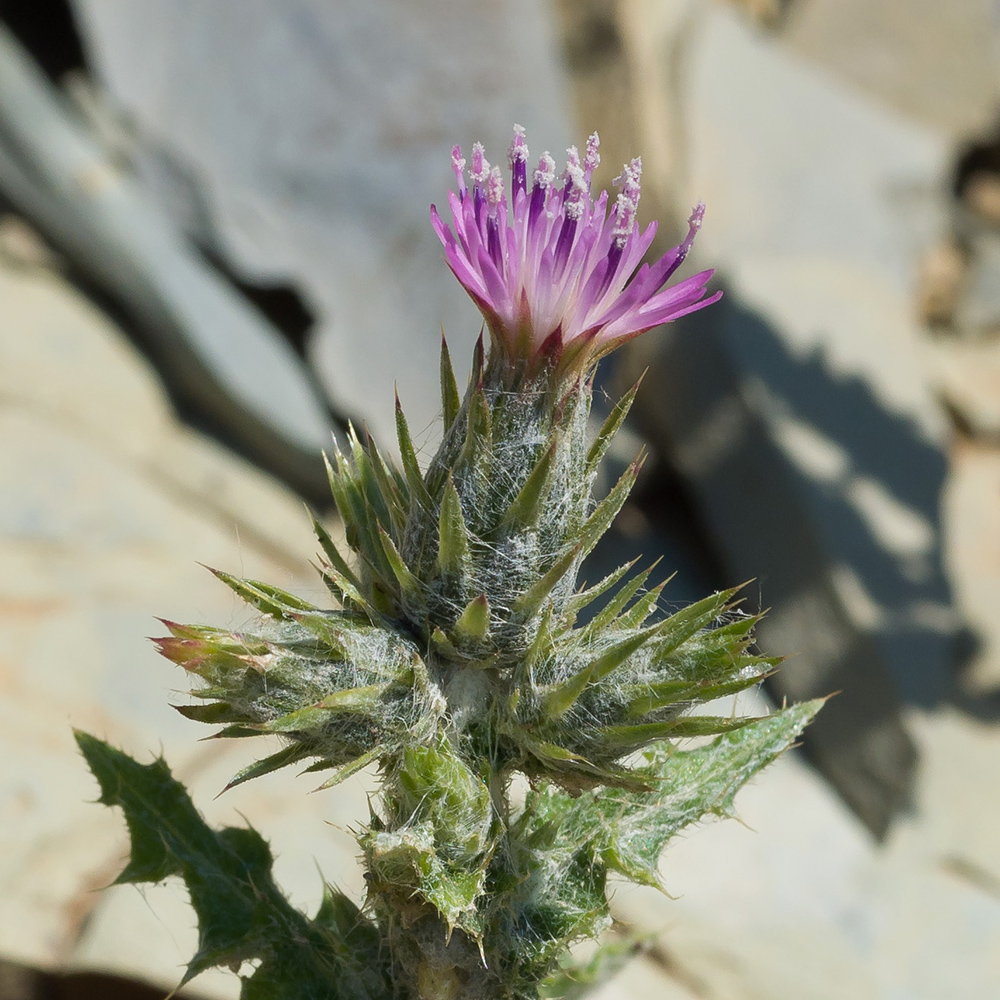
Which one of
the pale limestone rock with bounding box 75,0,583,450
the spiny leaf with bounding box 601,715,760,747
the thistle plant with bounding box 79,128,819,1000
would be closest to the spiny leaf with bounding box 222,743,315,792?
the thistle plant with bounding box 79,128,819,1000

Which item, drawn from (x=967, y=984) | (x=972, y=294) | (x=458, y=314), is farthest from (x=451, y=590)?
(x=972, y=294)

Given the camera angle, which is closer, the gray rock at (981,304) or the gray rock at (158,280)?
the gray rock at (158,280)

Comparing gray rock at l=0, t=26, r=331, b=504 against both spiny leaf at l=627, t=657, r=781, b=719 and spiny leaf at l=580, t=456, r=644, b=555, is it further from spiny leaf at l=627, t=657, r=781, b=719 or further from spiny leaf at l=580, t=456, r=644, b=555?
spiny leaf at l=627, t=657, r=781, b=719

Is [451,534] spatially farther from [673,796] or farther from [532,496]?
[673,796]

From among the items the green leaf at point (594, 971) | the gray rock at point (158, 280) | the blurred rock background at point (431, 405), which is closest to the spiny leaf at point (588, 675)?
the green leaf at point (594, 971)

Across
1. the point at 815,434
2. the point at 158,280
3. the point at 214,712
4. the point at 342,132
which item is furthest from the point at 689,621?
the point at 342,132

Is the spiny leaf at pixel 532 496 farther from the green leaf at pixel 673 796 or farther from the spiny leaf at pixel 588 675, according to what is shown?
the green leaf at pixel 673 796
